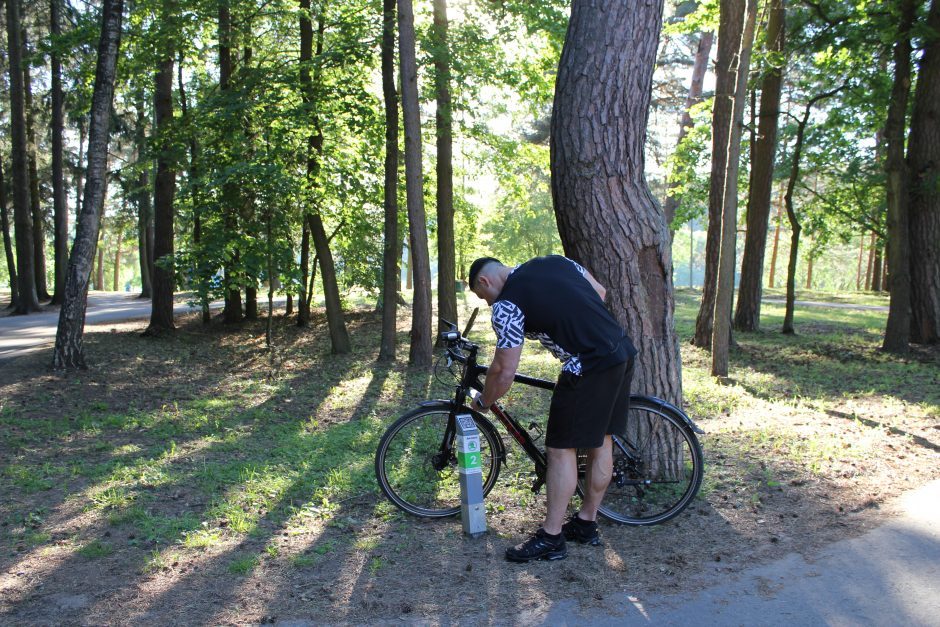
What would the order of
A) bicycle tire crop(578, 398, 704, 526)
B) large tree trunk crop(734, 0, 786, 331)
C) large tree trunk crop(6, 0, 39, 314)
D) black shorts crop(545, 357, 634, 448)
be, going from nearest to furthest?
1. black shorts crop(545, 357, 634, 448)
2. bicycle tire crop(578, 398, 704, 526)
3. large tree trunk crop(734, 0, 786, 331)
4. large tree trunk crop(6, 0, 39, 314)

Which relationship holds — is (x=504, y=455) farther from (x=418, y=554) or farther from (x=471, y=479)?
(x=418, y=554)

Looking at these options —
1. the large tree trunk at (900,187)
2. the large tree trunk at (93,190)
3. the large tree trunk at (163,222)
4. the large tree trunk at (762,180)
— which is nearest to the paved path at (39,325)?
the large tree trunk at (163,222)

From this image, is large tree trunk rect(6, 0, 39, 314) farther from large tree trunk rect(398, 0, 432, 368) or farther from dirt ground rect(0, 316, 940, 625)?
dirt ground rect(0, 316, 940, 625)

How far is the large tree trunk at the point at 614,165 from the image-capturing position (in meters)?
4.93

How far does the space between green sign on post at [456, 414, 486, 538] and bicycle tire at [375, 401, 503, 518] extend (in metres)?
0.22

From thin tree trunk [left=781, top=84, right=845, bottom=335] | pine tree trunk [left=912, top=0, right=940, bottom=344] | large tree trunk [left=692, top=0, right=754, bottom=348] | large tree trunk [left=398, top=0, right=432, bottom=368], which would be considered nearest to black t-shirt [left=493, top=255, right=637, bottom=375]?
large tree trunk [left=398, top=0, right=432, bottom=368]

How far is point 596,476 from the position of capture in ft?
14.4

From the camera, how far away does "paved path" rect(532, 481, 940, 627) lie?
347cm

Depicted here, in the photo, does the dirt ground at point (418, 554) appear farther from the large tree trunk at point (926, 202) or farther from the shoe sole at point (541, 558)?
the large tree trunk at point (926, 202)

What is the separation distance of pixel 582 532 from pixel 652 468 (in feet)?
3.07

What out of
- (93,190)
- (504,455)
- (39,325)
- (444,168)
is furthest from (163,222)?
(504,455)

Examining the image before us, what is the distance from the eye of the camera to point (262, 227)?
14.2 meters

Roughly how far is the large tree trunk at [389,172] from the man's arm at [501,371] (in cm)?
815

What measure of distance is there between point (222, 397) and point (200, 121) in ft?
17.6
